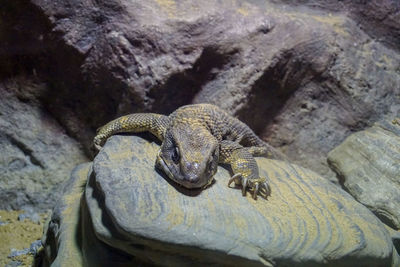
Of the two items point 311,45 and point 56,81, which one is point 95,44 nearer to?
point 56,81

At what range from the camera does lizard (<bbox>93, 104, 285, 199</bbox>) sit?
3.35 meters

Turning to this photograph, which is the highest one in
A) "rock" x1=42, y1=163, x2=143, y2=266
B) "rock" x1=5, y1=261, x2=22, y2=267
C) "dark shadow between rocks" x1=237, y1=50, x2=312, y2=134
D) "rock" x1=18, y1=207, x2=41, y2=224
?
"dark shadow between rocks" x1=237, y1=50, x2=312, y2=134

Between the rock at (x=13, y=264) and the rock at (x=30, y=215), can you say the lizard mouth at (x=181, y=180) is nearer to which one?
the rock at (x=13, y=264)

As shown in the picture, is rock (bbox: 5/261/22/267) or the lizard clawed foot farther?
rock (bbox: 5/261/22/267)

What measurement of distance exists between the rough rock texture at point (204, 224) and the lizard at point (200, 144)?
0.13 metres

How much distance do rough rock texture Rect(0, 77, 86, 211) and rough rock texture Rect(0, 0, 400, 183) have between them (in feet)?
0.66

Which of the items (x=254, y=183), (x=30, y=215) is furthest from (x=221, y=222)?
(x=30, y=215)

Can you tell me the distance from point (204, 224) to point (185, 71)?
223 centimetres

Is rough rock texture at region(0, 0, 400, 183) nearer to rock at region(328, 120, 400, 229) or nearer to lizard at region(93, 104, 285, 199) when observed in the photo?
rock at region(328, 120, 400, 229)

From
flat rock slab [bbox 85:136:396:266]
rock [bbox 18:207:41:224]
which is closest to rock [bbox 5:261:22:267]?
rock [bbox 18:207:41:224]

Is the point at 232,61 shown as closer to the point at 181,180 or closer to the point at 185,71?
the point at 185,71

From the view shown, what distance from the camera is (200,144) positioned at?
3617 millimetres

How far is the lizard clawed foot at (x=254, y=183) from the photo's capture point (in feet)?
11.4

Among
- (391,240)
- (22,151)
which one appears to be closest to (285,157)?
(391,240)
